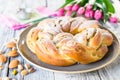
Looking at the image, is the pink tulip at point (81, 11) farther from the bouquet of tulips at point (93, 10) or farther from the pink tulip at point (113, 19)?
the pink tulip at point (113, 19)

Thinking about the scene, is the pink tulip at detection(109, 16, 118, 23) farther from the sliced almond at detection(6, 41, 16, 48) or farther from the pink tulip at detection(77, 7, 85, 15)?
the sliced almond at detection(6, 41, 16, 48)

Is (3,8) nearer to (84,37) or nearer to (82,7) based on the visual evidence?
(82,7)

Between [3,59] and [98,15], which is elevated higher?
[98,15]

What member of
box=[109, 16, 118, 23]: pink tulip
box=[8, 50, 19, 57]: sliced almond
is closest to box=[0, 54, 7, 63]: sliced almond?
box=[8, 50, 19, 57]: sliced almond

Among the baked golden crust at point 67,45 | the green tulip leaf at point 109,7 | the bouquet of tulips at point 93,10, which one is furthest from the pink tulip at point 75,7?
the baked golden crust at point 67,45

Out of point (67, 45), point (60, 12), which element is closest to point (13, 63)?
point (67, 45)

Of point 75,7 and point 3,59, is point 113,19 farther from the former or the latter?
point 3,59

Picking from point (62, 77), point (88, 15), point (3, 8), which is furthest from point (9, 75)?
point (3, 8)
